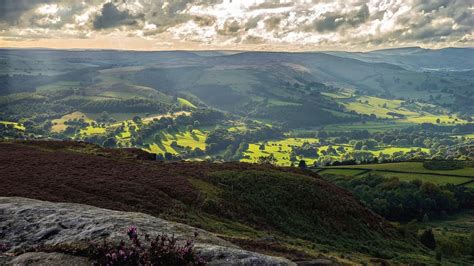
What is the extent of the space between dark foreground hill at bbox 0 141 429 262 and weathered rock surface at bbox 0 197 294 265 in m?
8.44

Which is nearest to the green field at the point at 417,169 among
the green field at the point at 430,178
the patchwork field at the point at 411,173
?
the patchwork field at the point at 411,173

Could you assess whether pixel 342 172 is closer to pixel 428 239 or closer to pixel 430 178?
pixel 430 178

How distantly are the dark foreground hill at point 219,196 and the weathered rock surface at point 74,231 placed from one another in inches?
332

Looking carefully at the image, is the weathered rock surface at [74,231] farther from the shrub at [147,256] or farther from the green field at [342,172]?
the green field at [342,172]

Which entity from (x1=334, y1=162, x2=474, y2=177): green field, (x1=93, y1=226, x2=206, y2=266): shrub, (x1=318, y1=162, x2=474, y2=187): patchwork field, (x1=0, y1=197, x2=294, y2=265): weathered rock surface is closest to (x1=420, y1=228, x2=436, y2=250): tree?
(x1=0, y1=197, x2=294, y2=265): weathered rock surface

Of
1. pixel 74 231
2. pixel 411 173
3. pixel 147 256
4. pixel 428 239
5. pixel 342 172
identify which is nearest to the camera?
pixel 147 256

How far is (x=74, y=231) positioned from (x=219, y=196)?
114 ft

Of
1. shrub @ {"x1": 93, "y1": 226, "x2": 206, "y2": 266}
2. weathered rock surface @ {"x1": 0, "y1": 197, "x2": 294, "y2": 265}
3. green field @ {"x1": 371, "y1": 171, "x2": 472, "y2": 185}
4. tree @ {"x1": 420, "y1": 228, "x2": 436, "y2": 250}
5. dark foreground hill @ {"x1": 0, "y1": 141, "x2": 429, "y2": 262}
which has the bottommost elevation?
green field @ {"x1": 371, "y1": 171, "x2": 472, "y2": 185}

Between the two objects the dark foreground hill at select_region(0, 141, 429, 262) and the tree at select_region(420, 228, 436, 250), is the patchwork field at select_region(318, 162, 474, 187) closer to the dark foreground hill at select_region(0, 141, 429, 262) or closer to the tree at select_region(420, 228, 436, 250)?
the tree at select_region(420, 228, 436, 250)

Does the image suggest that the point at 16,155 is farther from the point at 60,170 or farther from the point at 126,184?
the point at 126,184

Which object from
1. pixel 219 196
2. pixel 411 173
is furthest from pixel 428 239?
pixel 411 173

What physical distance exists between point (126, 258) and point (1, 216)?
11.5 m

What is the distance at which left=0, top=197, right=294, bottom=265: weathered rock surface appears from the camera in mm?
17953

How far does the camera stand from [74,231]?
840 inches
